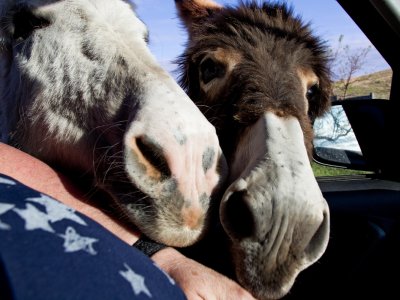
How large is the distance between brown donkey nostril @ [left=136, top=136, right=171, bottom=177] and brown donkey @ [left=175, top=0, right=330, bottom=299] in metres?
0.23

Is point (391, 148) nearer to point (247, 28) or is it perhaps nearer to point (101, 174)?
point (247, 28)

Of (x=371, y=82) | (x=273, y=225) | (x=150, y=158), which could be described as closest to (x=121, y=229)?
(x=150, y=158)

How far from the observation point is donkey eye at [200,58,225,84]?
2.69 meters

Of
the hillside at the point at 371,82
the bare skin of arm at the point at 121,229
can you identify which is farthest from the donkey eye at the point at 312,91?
the hillside at the point at 371,82

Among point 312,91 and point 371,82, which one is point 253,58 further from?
point 371,82

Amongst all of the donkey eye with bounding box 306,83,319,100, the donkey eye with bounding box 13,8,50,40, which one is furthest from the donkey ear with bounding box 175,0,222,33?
the donkey eye with bounding box 13,8,50,40

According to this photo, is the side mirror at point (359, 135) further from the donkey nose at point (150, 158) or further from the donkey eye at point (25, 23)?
the donkey eye at point (25, 23)

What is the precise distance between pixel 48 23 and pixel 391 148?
2257mm

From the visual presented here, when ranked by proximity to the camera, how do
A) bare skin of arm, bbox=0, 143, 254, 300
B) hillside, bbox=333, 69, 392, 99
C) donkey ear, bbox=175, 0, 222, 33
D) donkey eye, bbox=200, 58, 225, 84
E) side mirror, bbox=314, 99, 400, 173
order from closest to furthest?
bare skin of arm, bbox=0, 143, 254, 300 < donkey eye, bbox=200, 58, 225, 84 < side mirror, bbox=314, 99, 400, 173 < donkey ear, bbox=175, 0, 222, 33 < hillside, bbox=333, 69, 392, 99

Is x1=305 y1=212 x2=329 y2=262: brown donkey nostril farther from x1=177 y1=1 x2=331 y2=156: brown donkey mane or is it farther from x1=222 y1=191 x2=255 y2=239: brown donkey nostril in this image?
x1=177 y1=1 x2=331 y2=156: brown donkey mane

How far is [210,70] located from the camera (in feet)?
9.06

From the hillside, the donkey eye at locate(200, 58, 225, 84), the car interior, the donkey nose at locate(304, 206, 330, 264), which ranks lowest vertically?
the hillside

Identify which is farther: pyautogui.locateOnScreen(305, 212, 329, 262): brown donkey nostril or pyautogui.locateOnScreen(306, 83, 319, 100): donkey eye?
pyautogui.locateOnScreen(306, 83, 319, 100): donkey eye

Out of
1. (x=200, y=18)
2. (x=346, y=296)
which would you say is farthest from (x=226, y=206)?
(x=200, y=18)
